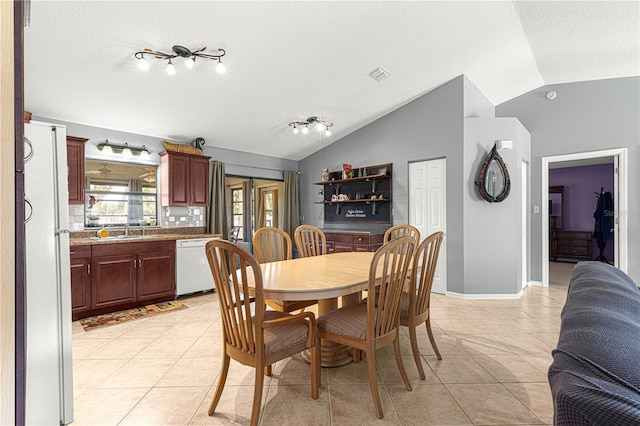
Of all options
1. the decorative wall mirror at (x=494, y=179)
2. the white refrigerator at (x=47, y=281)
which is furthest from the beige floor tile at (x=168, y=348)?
the decorative wall mirror at (x=494, y=179)

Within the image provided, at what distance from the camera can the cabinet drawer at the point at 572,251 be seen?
21.8 feet

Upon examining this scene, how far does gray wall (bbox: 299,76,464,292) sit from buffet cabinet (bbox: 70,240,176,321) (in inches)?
133

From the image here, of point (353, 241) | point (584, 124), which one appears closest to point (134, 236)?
point (353, 241)

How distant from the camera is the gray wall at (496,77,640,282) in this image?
13.2 ft

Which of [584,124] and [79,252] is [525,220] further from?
[79,252]

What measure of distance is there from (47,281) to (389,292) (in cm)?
189

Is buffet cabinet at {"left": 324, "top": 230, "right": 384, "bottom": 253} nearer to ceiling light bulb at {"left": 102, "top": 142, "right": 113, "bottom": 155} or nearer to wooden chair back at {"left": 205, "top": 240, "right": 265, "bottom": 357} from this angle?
wooden chair back at {"left": 205, "top": 240, "right": 265, "bottom": 357}

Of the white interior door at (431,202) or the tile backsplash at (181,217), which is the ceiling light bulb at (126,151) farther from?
the white interior door at (431,202)

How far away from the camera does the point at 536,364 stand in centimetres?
228

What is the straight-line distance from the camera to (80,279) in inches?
128

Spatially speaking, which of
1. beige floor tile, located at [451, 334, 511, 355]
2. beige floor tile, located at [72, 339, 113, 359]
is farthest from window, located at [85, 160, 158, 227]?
beige floor tile, located at [451, 334, 511, 355]

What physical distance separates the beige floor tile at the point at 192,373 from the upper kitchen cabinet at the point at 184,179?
2.64 metres

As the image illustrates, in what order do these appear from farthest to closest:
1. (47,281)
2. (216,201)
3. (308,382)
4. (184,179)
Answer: (216,201) → (184,179) → (308,382) → (47,281)

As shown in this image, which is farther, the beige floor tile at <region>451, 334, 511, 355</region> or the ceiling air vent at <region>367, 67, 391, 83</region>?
the ceiling air vent at <region>367, 67, 391, 83</region>
